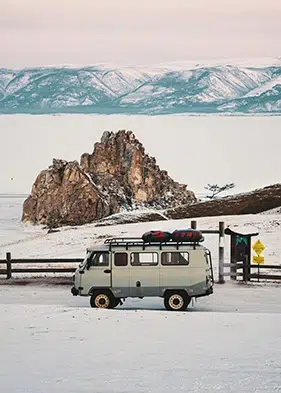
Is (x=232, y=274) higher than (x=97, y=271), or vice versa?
(x=97, y=271)

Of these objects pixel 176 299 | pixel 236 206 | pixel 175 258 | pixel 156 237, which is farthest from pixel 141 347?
pixel 236 206

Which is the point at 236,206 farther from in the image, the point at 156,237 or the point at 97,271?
the point at 97,271

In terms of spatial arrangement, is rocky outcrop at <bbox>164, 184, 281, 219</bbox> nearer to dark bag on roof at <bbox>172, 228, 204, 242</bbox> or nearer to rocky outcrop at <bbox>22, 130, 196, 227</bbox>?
rocky outcrop at <bbox>22, 130, 196, 227</bbox>

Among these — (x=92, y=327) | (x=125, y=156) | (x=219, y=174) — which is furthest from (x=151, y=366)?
(x=219, y=174)

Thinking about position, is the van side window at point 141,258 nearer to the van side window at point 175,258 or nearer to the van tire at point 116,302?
the van side window at point 175,258

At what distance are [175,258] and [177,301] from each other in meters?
1.30

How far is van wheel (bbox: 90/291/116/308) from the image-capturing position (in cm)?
2658

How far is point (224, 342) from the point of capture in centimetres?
2033

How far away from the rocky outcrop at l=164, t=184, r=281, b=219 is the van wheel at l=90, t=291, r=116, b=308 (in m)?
36.6

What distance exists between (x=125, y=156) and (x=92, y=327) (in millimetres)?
71597

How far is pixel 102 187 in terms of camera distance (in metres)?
87.3

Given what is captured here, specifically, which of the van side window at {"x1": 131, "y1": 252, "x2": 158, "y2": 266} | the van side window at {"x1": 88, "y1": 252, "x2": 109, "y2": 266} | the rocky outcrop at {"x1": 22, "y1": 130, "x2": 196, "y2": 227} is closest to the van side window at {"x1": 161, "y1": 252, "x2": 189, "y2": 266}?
the van side window at {"x1": 131, "y1": 252, "x2": 158, "y2": 266}

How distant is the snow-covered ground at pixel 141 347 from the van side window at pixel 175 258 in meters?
1.63

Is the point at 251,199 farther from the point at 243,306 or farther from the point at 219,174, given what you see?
the point at 219,174
